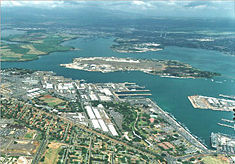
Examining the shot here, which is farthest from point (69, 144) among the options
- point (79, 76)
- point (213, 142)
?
point (79, 76)

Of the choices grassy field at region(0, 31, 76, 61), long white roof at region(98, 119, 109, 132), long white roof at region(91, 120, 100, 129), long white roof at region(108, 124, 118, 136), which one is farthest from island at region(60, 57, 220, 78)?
long white roof at region(108, 124, 118, 136)

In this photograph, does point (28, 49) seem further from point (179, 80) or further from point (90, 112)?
point (90, 112)

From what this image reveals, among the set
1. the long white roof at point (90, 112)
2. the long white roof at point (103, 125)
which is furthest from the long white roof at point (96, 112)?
the long white roof at point (103, 125)

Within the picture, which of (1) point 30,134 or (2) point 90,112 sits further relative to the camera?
(2) point 90,112

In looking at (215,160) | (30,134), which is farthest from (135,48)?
(215,160)

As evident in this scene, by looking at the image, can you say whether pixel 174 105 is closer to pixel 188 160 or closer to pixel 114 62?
pixel 188 160

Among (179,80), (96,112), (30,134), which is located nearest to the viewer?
(30,134)

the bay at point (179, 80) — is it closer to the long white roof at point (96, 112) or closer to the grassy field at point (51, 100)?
the long white roof at point (96, 112)
